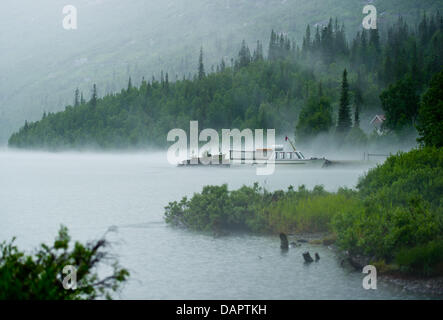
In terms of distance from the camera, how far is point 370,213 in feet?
85.6

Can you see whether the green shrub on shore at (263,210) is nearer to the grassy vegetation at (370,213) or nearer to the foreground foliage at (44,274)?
the grassy vegetation at (370,213)

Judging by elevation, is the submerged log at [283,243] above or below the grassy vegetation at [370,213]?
below

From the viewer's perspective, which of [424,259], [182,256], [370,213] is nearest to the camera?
[424,259]

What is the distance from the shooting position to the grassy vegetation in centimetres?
2316

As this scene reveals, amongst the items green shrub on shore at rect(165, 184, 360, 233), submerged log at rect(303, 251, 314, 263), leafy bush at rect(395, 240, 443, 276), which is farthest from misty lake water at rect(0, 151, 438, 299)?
leafy bush at rect(395, 240, 443, 276)

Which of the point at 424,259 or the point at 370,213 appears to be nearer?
the point at 424,259

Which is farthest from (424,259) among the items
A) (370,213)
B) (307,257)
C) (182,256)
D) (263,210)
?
(263,210)

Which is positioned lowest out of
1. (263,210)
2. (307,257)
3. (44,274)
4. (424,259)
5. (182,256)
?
(182,256)

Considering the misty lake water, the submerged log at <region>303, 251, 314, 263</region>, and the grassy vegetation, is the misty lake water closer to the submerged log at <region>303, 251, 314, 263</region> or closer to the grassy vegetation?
the submerged log at <region>303, 251, 314, 263</region>

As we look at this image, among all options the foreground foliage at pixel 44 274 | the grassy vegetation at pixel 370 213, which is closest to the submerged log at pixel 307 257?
the grassy vegetation at pixel 370 213

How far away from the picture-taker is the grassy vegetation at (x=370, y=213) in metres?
23.2

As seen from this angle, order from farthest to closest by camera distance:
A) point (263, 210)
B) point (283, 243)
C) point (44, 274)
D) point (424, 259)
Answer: point (263, 210) → point (283, 243) → point (424, 259) → point (44, 274)

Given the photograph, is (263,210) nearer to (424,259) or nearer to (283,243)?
(283,243)
